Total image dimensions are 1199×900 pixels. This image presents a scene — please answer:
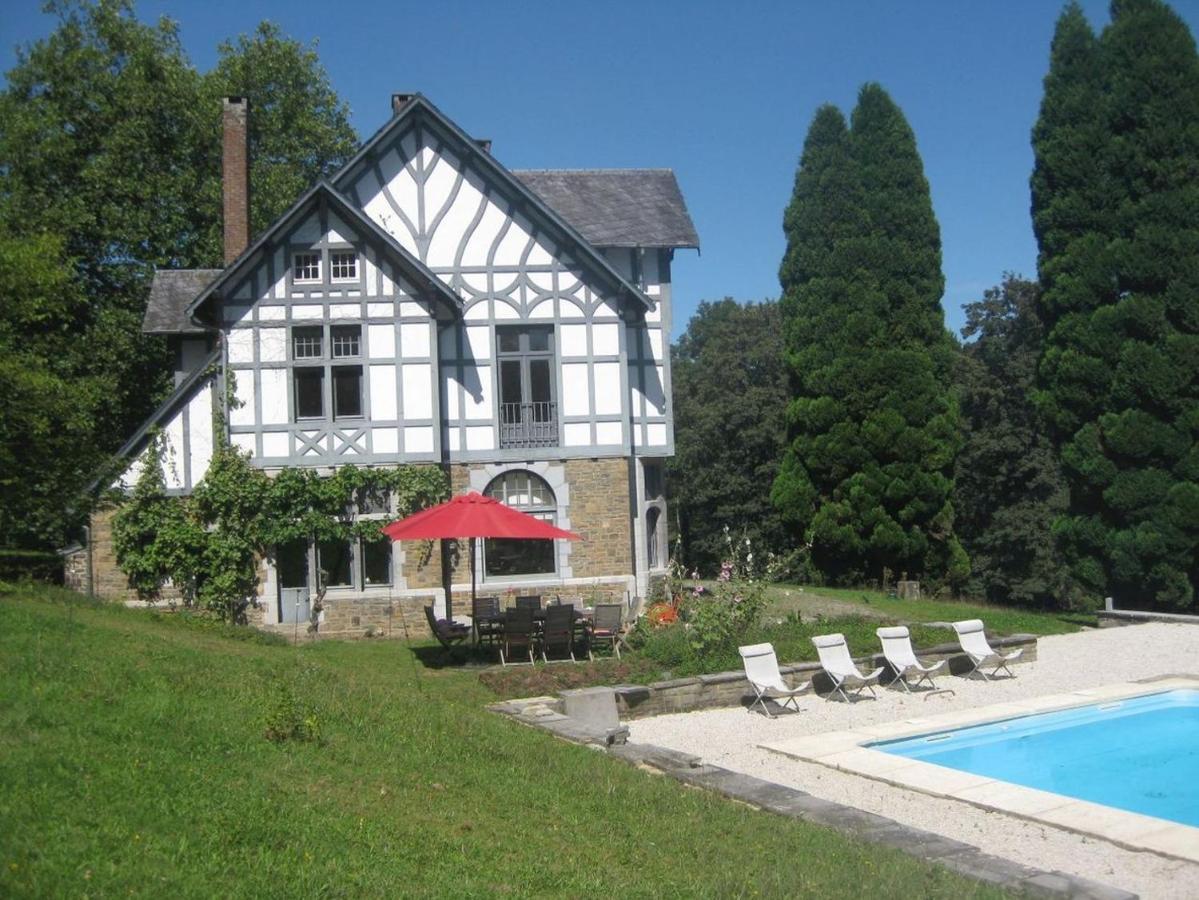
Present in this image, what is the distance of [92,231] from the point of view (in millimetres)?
32781

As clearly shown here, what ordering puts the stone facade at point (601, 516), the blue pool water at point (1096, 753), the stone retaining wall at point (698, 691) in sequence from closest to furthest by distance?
the blue pool water at point (1096, 753) → the stone retaining wall at point (698, 691) → the stone facade at point (601, 516)

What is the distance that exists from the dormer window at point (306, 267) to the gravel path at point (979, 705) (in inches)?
447

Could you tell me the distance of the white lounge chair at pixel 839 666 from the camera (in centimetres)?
1530

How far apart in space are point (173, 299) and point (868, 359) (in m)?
16.8

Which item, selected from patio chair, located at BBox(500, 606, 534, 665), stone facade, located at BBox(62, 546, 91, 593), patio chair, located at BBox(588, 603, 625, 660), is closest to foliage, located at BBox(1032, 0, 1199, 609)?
patio chair, located at BBox(588, 603, 625, 660)

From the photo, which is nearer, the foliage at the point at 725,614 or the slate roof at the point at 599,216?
the foliage at the point at 725,614

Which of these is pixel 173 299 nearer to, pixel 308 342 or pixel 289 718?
pixel 308 342

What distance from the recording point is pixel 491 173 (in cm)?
2272

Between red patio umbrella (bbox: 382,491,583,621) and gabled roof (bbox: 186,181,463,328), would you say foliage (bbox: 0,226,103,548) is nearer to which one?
gabled roof (bbox: 186,181,463,328)

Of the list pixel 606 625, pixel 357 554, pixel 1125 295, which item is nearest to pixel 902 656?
pixel 606 625

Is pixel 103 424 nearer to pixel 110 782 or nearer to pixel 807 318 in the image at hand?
pixel 807 318

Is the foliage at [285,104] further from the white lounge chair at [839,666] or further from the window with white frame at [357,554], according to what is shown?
the white lounge chair at [839,666]

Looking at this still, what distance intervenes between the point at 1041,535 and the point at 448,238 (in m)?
24.1

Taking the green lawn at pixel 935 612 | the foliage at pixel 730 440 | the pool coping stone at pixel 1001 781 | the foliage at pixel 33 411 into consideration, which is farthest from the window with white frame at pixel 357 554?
the foliage at pixel 730 440
